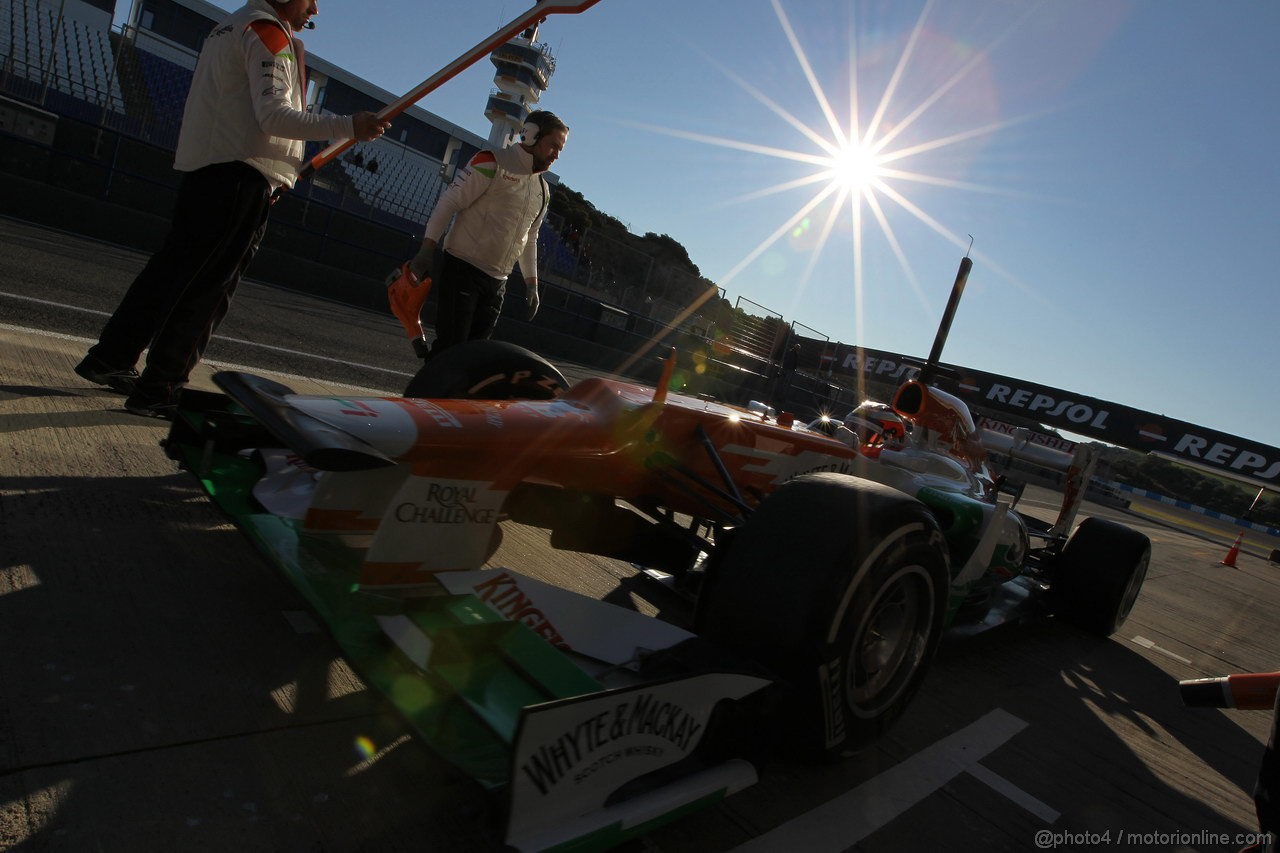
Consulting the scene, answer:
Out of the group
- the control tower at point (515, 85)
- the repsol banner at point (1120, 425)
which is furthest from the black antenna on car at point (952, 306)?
the control tower at point (515, 85)

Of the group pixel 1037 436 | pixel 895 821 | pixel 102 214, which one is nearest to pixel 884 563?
pixel 895 821

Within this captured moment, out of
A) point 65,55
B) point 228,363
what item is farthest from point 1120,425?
point 65,55

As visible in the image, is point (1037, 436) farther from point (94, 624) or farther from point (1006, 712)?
point (94, 624)

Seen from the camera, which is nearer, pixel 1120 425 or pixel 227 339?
pixel 227 339

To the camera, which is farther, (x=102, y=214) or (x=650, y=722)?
(x=102, y=214)

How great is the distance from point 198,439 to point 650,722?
1.72 m

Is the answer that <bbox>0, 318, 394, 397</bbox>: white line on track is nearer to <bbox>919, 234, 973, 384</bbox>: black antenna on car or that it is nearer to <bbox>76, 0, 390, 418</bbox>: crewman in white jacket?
<bbox>76, 0, 390, 418</bbox>: crewman in white jacket

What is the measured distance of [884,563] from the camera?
2.25 metres

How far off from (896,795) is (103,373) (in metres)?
3.21

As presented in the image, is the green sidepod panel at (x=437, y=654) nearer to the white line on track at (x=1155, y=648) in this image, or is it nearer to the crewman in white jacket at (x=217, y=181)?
the crewman in white jacket at (x=217, y=181)

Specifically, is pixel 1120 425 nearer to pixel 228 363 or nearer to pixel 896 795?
pixel 228 363

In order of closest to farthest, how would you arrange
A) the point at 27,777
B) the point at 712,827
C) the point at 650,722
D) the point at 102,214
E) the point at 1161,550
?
1. the point at 27,777
2. the point at 650,722
3. the point at 712,827
4. the point at 102,214
5. the point at 1161,550

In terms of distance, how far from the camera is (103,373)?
3209 mm

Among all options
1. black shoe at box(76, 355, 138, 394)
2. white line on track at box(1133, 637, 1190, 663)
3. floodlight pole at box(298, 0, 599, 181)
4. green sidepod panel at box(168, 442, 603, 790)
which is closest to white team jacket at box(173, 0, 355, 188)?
floodlight pole at box(298, 0, 599, 181)
